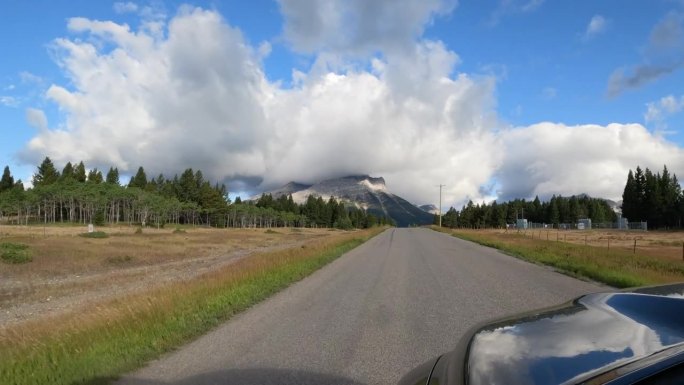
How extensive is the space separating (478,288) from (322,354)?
738 cm

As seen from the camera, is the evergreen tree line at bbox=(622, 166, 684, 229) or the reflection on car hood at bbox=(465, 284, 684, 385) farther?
the evergreen tree line at bbox=(622, 166, 684, 229)

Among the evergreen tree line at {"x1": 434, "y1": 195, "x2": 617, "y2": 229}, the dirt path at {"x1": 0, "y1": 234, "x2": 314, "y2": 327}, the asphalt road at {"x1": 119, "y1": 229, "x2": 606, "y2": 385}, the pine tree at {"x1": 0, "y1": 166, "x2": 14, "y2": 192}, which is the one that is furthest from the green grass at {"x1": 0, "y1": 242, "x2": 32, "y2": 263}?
the evergreen tree line at {"x1": 434, "y1": 195, "x2": 617, "y2": 229}

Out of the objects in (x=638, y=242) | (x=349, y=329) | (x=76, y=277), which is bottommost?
(x=638, y=242)

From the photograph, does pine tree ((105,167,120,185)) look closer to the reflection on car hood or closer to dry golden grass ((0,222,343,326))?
dry golden grass ((0,222,343,326))

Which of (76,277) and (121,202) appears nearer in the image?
(76,277)

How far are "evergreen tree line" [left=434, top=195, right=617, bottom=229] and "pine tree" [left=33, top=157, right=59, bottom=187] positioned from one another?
136m

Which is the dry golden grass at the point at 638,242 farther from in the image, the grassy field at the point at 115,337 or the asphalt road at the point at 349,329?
the grassy field at the point at 115,337

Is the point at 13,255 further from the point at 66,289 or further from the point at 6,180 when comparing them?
the point at 6,180

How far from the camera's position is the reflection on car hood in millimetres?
2066

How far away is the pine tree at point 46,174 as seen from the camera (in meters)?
125

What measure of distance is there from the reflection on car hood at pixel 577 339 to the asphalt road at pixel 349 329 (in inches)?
119

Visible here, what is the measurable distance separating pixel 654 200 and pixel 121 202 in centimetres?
13209

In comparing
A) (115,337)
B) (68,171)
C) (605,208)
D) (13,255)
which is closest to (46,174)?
(68,171)

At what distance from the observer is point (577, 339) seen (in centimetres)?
236
